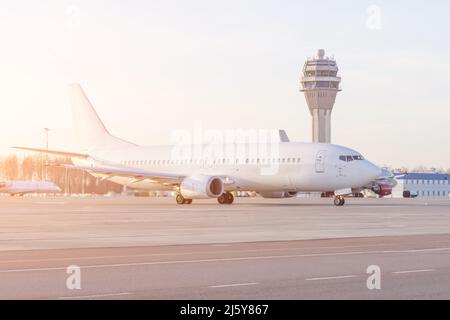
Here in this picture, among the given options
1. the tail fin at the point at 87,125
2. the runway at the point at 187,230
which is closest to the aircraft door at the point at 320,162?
the runway at the point at 187,230

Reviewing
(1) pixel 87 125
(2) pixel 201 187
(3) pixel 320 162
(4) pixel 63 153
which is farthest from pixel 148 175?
(1) pixel 87 125

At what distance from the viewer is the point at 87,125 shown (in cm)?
7425

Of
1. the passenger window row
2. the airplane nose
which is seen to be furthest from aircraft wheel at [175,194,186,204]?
the airplane nose

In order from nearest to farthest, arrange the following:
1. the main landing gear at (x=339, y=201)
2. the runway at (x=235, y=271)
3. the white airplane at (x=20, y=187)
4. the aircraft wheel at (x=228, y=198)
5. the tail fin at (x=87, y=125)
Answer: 1. the runway at (x=235, y=271)
2. the main landing gear at (x=339, y=201)
3. the aircraft wheel at (x=228, y=198)
4. the tail fin at (x=87, y=125)
5. the white airplane at (x=20, y=187)

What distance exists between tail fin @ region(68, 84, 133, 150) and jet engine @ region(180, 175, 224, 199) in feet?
47.4

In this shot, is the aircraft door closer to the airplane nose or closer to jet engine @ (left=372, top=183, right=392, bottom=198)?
the airplane nose

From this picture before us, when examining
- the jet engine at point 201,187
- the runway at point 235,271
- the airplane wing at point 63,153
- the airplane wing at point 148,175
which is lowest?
the runway at point 235,271

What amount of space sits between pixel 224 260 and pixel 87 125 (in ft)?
188

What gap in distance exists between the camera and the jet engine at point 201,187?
58.3m

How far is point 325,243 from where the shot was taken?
78.9ft

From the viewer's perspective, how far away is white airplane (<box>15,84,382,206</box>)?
56344 mm

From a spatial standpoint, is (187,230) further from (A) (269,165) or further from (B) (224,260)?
(A) (269,165)

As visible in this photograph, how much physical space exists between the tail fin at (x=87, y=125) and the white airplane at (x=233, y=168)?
66 cm

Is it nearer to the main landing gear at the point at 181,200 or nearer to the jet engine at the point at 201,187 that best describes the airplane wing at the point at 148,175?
the main landing gear at the point at 181,200
